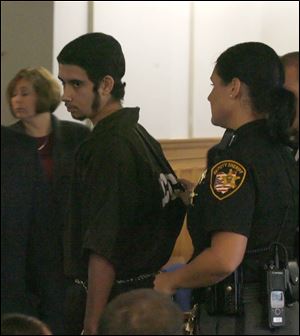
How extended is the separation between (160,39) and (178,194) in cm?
160

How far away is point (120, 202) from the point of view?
68.3 inches

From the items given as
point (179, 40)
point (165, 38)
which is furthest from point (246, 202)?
point (179, 40)

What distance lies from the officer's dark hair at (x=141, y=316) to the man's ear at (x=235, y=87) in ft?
1.75

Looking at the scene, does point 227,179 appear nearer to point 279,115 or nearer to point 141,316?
point 279,115

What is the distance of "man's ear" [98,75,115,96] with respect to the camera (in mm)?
1808

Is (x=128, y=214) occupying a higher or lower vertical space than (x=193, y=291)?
higher

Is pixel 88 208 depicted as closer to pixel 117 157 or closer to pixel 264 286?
pixel 117 157

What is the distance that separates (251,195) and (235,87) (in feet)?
0.78

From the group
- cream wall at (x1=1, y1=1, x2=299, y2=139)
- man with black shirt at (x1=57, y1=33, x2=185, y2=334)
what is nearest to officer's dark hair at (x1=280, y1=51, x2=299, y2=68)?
man with black shirt at (x1=57, y1=33, x2=185, y2=334)

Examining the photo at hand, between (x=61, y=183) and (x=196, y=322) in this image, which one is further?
(x=61, y=183)

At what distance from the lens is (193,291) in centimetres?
173

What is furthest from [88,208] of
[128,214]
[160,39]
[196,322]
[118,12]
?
[160,39]

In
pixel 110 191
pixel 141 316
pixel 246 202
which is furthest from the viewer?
pixel 110 191

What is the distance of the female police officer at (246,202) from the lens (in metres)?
1.55
